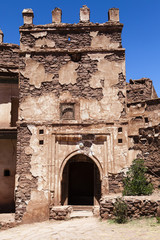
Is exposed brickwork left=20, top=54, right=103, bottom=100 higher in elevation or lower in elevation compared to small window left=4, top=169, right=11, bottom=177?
higher

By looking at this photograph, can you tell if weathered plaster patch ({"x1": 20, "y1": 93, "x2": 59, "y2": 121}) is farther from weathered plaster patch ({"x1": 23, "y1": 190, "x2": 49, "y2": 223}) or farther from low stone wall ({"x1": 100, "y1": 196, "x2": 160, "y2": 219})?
low stone wall ({"x1": 100, "y1": 196, "x2": 160, "y2": 219})

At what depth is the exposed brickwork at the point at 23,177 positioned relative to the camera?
9.74 metres

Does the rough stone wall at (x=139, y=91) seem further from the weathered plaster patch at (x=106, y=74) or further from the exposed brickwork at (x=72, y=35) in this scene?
the exposed brickwork at (x=72, y=35)

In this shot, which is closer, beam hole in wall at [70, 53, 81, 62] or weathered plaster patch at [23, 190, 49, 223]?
weathered plaster patch at [23, 190, 49, 223]

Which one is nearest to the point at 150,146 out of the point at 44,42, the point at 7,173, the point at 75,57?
the point at 75,57

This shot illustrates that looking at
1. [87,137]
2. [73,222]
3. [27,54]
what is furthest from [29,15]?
[73,222]

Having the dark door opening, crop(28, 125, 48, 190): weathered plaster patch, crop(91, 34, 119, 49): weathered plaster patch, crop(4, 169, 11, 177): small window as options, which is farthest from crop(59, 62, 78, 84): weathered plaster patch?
crop(4, 169, 11, 177): small window

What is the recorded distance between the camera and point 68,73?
1073 centimetres

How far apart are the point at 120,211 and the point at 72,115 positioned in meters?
4.21

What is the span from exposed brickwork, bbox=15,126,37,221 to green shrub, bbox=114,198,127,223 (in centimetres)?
335

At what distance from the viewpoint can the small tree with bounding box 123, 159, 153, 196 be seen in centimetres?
894

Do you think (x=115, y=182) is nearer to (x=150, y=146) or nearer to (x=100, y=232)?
(x=150, y=146)

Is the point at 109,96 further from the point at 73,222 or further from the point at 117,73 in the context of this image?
the point at 73,222

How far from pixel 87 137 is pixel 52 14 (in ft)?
17.5
